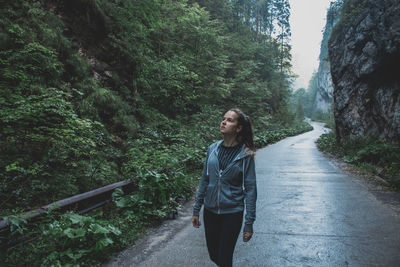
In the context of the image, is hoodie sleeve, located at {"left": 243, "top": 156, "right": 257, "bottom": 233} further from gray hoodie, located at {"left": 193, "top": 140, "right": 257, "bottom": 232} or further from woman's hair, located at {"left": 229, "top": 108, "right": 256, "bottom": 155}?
woman's hair, located at {"left": 229, "top": 108, "right": 256, "bottom": 155}

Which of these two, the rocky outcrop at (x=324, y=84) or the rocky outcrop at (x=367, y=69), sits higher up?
the rocky outcrop at (x=324, y=84)

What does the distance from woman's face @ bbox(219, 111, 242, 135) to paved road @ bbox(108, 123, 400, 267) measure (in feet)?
6.93

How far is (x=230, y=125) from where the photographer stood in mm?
2660

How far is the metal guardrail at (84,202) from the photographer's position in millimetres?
3419

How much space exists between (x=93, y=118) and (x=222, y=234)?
6886 mm

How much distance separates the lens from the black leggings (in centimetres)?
247

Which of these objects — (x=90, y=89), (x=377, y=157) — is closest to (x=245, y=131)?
(x=90, y=89)

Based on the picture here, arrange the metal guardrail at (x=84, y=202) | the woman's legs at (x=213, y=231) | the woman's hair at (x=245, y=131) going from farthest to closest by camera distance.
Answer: the metal guardrail at (x=84, y=202), the woman's hair at (x=245, y=131), the woman's legs at (x=213, y=231)

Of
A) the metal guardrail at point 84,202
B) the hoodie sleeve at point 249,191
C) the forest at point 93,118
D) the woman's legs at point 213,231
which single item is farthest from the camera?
the forest at point 93,118

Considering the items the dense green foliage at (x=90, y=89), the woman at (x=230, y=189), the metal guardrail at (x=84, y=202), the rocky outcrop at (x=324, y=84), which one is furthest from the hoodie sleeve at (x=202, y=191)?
the rocky outcrop at (x=324, y=84)

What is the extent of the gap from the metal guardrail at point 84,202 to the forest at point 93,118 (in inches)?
6.3

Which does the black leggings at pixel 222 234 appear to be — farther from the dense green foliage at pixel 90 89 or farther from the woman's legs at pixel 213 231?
the dense green foliage at pixel 90 89

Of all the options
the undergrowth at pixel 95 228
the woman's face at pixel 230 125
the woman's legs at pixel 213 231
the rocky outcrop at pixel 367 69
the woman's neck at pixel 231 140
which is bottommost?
the undergrowth at pixel 95 228

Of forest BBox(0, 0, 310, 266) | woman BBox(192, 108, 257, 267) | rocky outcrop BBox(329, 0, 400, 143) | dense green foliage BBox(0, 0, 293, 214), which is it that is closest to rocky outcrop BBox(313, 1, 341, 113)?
rocky outcrop BBox(329, 0, 400, 143)
